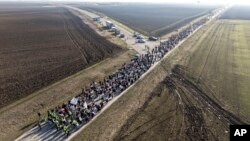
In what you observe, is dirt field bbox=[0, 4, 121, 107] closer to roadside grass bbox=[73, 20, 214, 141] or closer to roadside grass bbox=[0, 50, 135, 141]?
roadside grass bbox=[0, 50, 135, 141]

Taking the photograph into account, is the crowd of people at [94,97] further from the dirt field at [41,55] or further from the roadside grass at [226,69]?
the roadside grass at [226,69]

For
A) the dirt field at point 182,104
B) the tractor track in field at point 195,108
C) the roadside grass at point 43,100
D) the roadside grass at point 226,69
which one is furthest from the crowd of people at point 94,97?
the roadside grass at point 226,69

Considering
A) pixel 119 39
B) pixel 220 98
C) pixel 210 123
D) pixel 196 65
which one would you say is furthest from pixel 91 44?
pixel 210 123

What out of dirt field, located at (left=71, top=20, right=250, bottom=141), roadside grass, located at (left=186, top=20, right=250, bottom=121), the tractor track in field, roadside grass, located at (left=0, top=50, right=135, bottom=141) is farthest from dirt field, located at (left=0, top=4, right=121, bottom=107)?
roadside grass, located at (left=186, top=20, right=250, bottom=121)

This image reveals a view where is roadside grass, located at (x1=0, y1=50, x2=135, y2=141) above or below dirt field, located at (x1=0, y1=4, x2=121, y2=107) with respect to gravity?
below

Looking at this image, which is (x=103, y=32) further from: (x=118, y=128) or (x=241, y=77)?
(x=118, y=128)

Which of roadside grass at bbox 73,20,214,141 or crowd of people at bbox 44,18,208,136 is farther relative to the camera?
crowd of people at bbox 44,18,208,136
